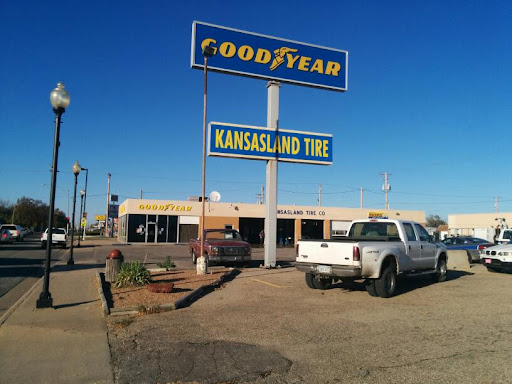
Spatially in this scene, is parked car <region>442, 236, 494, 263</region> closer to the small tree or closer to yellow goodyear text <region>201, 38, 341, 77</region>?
yellow goodyear text <region>201, 38, 341, 77</region>

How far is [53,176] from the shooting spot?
9.34 meters

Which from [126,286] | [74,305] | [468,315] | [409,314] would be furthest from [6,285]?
[468,315]

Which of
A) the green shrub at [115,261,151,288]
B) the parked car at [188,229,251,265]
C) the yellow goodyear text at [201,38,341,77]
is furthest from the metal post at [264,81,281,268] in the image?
the green shrub at [115,261,151,288]

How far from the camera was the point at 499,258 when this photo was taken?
1534 cm

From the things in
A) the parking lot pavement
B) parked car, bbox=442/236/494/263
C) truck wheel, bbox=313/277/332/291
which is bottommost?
the parking lot pavement

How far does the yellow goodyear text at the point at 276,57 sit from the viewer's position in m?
17.2

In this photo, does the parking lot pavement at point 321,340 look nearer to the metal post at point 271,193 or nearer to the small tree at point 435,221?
the metal post at point 271,193

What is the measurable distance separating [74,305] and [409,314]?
6935 millimetres

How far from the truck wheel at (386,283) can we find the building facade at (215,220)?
112ft

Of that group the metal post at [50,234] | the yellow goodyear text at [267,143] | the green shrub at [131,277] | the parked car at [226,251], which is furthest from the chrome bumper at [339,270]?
the yellow goodyear text at [267,143]

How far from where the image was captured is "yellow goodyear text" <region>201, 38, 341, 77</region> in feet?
56.5

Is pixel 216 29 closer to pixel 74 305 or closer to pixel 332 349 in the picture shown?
pixel 74 305

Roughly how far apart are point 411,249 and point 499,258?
20.2 feet

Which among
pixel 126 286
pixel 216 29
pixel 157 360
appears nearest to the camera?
pixel 157 360
